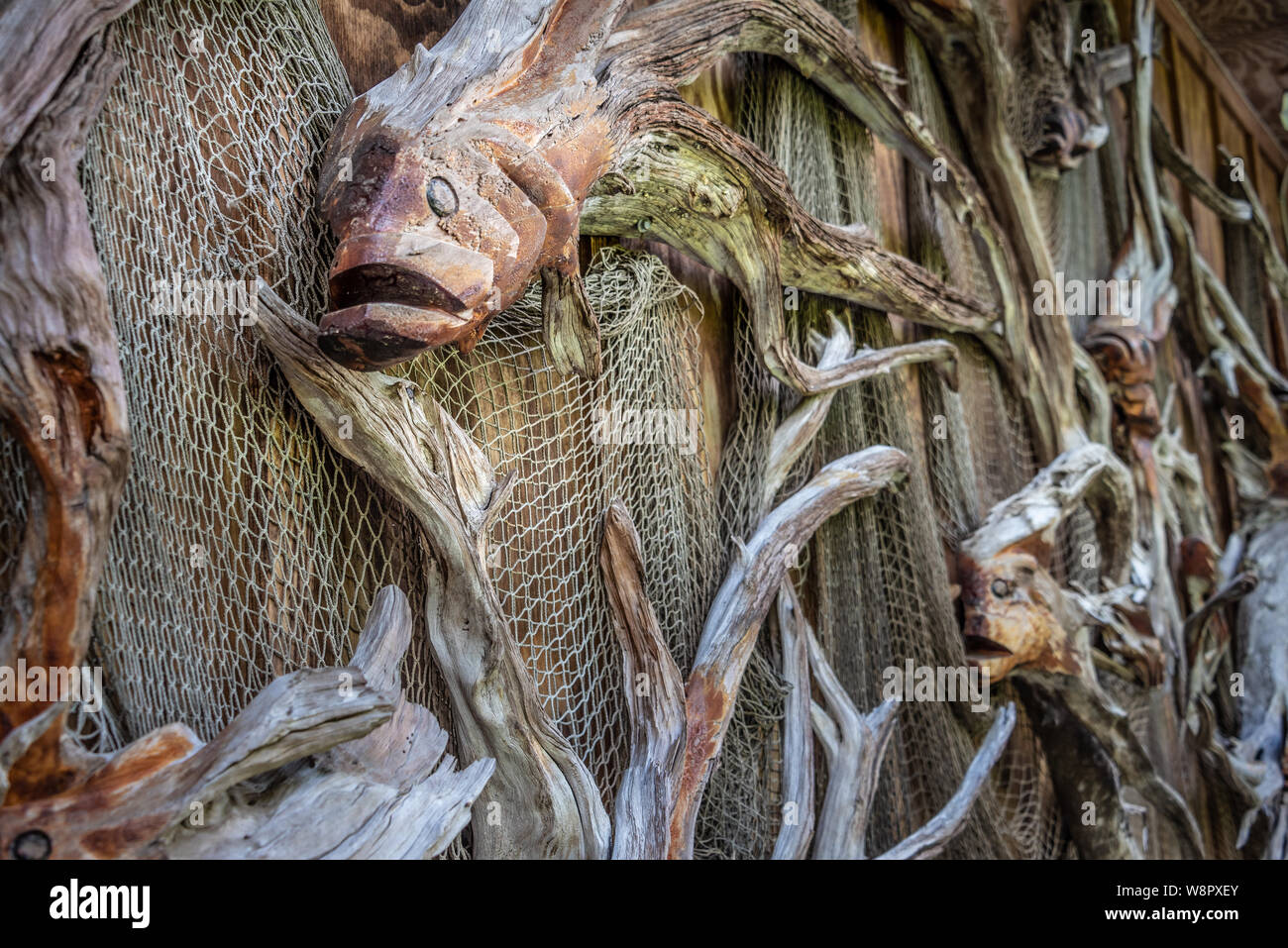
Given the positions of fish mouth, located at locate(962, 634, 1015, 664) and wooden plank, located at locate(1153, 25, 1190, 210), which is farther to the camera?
wooden plank, located at locate(1153, 25, 1190, 210)

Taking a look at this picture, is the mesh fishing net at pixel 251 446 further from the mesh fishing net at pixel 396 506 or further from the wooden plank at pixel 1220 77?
the wooden plank at pixel 1220 77

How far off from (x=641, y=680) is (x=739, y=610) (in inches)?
8.2

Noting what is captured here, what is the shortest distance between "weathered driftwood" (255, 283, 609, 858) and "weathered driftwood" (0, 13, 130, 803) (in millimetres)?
243

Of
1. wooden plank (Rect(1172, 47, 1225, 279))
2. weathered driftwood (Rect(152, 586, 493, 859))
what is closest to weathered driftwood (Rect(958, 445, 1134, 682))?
weathered driftwood (Rect(152, 586, 493, 859))

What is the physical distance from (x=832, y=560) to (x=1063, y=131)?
4.53 ft

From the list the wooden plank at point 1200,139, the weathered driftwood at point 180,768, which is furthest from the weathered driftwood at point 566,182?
the wooden plank at point 1200,139

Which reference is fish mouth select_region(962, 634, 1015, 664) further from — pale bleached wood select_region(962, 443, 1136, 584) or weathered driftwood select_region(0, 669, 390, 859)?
weathered driftwood select_region(0, 669, 390, 859)

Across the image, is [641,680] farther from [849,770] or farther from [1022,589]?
[1022,589]

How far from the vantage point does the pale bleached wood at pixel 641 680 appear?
Answer: 1272mm

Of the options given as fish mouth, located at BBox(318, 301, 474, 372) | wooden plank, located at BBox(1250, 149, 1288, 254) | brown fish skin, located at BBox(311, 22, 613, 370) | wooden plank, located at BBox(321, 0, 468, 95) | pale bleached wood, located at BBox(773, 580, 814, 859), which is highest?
wooden plank, located at BBox(1250, 149, 1288, 254)

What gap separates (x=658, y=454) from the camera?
1.46m

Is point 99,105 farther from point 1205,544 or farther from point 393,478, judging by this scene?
point 1205,544

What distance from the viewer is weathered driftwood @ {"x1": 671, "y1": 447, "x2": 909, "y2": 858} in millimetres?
1336
